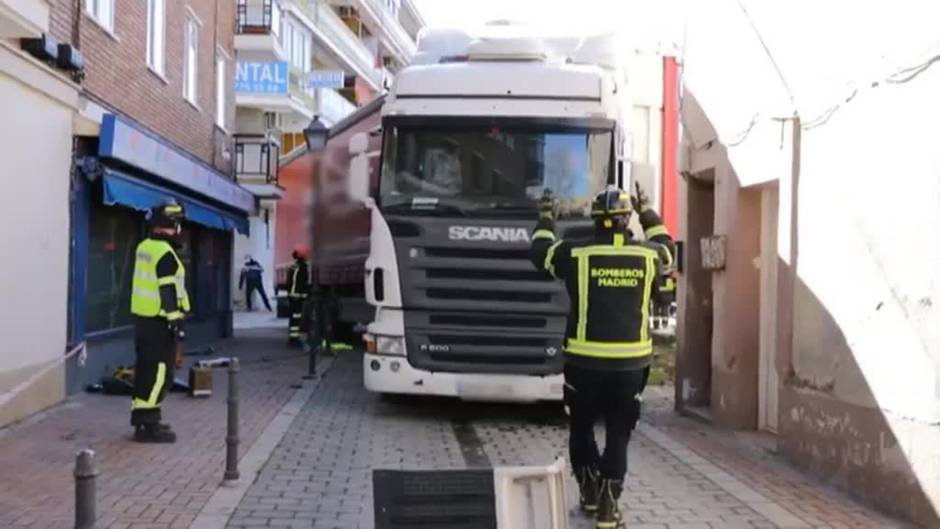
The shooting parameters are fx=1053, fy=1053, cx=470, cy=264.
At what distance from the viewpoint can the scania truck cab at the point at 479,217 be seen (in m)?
10.5

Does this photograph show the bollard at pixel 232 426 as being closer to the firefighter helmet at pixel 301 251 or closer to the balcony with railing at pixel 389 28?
the firefighter helmet at pixel 301 251

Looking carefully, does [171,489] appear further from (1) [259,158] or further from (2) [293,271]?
(1) [259,158]

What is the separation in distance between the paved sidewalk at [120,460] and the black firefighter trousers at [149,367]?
0.31 metres

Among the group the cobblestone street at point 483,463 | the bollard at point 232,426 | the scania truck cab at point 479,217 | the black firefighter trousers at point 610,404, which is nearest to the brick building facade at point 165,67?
the scania truck cab at point 479,217

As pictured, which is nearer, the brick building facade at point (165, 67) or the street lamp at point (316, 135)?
the brick building facade at point (165, 67)

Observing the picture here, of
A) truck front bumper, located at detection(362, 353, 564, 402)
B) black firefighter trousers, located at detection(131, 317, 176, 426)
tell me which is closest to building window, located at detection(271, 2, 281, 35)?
truck front bumper, located at detection(362, 353, 564, 402)

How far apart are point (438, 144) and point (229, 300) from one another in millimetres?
12058

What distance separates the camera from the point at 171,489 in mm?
7340

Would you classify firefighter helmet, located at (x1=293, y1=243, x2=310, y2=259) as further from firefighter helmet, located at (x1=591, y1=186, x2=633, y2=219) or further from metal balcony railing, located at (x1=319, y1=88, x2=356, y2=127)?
metal balcony railing, located at (x1=319, y1=88, x2=356, y2=127)

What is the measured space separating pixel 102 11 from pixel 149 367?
5709 mm

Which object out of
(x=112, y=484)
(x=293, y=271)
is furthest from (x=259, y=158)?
(x=112, y=484)

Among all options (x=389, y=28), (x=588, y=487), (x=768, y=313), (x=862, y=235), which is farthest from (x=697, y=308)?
(x=389, y=28)

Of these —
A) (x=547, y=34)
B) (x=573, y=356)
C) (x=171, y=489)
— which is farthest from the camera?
(x=547, y=34)

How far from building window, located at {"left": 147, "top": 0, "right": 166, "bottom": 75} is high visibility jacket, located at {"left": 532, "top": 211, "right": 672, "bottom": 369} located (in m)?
10.2
